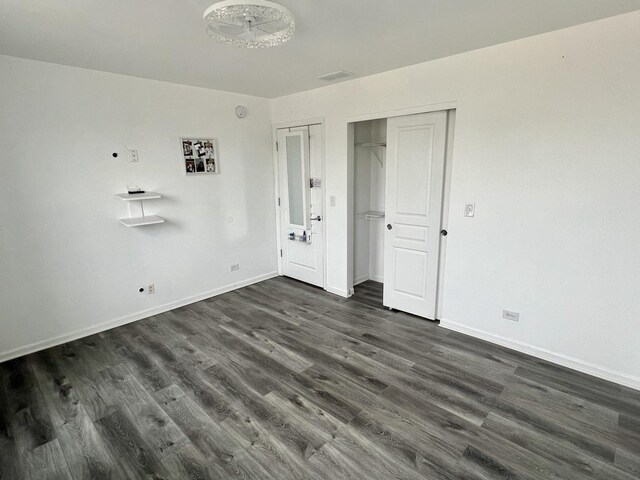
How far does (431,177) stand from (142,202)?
3133 mm

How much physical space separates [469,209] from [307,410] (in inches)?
89.0

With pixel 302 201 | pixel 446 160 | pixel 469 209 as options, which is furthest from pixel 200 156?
pixel 469 209

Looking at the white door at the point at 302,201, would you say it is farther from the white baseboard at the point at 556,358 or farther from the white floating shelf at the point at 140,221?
the white baseboard at the point at 556,358

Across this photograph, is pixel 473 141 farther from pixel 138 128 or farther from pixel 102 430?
pixel 102 430

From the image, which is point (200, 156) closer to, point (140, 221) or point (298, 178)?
point (140, 221)

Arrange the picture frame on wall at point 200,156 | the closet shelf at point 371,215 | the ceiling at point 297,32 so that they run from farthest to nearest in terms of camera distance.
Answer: the closet shelf at point 371,215 < the picture frame on wall at point 200,156 < the ceiling at point 297,32

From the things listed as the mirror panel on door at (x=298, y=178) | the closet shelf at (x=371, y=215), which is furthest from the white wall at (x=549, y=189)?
the mirror panel on door at (x=298, y=178)

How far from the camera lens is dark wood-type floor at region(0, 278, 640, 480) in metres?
1.89

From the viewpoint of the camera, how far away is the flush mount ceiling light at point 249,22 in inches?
70.7

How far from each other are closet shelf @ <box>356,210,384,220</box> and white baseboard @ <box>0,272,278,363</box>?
1.81 m

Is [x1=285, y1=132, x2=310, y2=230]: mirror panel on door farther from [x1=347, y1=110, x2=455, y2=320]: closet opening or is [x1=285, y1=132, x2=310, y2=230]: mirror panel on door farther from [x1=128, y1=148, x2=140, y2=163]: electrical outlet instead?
[x1=128, y1=148, x2=140, y2=163]: electrical outlet

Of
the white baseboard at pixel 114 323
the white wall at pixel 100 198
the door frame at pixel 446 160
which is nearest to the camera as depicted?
the white wall at pixel 100 198

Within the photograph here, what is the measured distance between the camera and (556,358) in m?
2.80

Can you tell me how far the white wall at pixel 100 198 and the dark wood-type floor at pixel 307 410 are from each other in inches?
17.3
